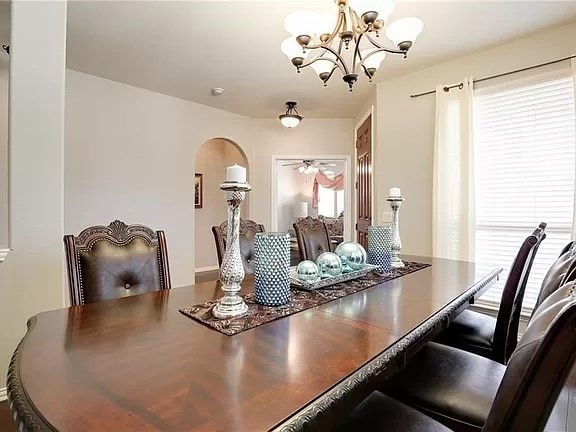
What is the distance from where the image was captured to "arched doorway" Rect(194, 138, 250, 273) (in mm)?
6398

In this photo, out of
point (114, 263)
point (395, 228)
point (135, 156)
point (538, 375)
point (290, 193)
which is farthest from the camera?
point (290, 193)

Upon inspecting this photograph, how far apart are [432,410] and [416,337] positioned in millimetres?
334

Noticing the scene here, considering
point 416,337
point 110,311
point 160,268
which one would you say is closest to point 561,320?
point 416,337

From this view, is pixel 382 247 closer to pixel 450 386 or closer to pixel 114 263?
pixel 450 386

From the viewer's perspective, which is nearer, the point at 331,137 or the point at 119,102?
the point at 119,102

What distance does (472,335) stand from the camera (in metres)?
1.80

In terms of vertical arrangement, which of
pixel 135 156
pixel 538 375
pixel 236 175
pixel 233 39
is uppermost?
pixel 233 39

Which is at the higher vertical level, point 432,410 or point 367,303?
point 367,303

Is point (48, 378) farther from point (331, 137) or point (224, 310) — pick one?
point (331, 137)

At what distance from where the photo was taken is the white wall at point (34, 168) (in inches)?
77.5

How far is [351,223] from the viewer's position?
→ 16.6 ft

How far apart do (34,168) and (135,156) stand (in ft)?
6.43

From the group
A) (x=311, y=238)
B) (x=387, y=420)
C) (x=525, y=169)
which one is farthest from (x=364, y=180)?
(x=387, y=420)

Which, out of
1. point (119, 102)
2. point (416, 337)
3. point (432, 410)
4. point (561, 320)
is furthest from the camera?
point (119, 102)
